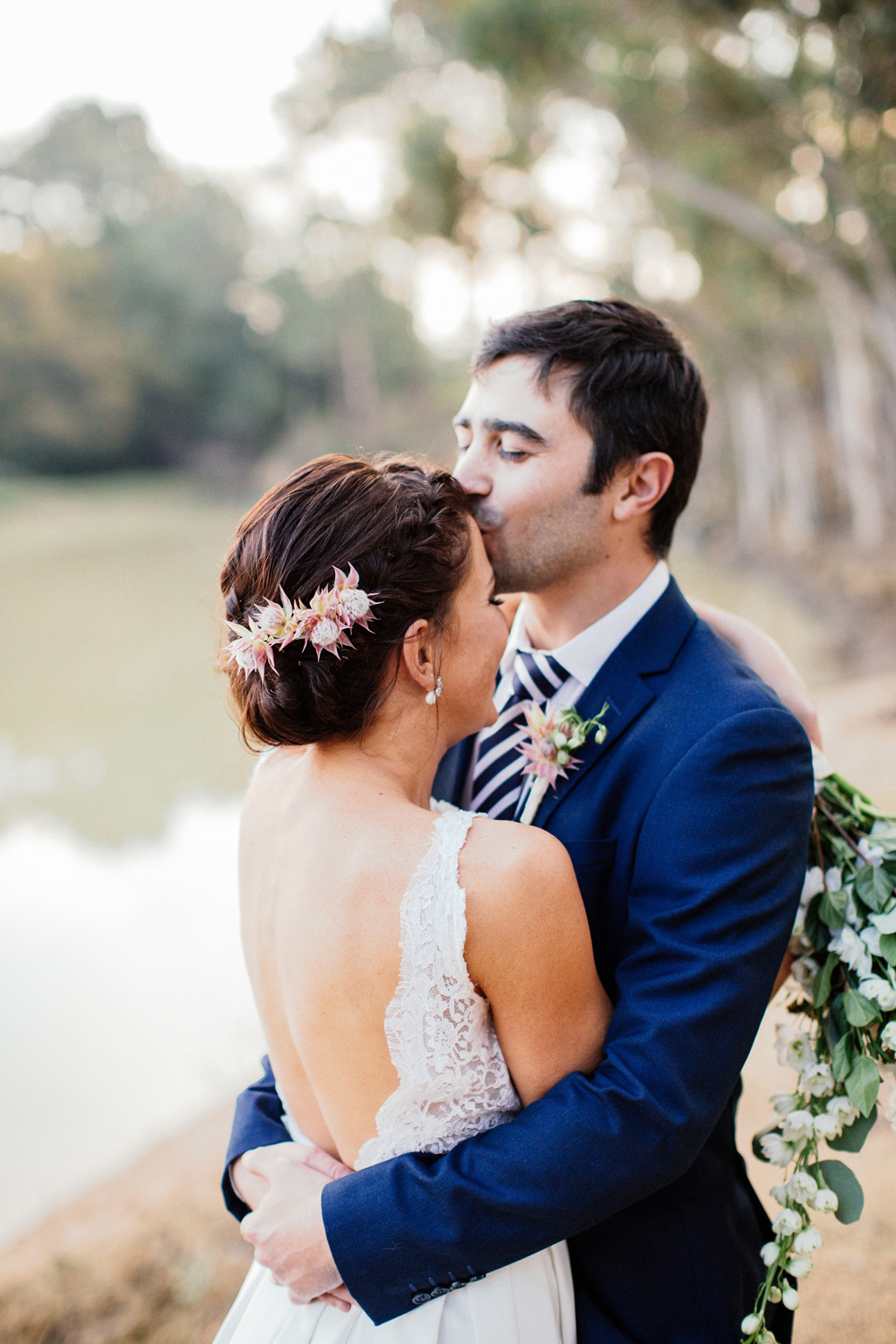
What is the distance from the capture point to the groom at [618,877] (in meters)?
1.43

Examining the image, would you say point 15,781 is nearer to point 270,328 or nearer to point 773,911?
point 773,911

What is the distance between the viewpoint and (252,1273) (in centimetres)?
178

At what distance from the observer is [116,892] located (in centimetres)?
785

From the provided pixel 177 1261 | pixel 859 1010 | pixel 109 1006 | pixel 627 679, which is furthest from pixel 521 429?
pixel 109 1006

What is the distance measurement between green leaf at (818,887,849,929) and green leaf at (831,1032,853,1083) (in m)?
0.20

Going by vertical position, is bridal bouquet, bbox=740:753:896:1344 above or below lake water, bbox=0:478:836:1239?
below

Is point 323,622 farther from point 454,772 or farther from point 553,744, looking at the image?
point 454,772

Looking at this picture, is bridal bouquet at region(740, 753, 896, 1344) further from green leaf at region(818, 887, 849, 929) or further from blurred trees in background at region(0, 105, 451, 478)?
blurred trees in background at region(0, 105, 451, 478)

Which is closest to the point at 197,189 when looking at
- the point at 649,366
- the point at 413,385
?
the point at 413,385

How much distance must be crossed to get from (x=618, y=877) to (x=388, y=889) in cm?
49

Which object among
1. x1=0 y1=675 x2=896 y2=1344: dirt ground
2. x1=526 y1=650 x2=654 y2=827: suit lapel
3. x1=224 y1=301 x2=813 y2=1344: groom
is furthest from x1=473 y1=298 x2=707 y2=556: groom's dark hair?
x1=0 y1=675 x2=896 y2=1344: dirt ground

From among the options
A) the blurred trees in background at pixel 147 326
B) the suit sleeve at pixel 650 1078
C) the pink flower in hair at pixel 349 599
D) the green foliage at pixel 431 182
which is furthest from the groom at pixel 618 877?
the blurred trees in background at pixel 147 326

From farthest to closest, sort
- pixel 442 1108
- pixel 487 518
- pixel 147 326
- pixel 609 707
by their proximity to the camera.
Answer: pixel 147 326, pixel 487 518, pixel 609 707, pixel 442 1108

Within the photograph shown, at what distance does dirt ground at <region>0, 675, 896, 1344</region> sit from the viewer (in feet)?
9.34
